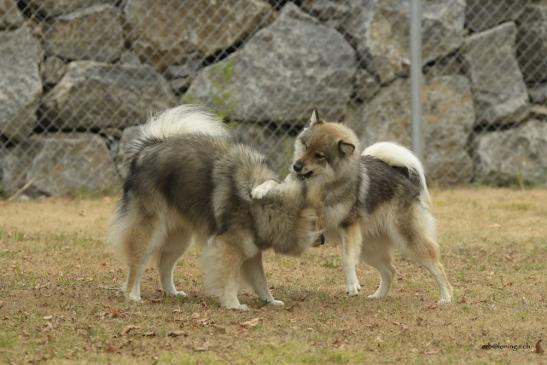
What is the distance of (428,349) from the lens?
5.27m

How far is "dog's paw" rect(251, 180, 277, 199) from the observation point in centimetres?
620

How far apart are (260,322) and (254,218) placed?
2.55ft

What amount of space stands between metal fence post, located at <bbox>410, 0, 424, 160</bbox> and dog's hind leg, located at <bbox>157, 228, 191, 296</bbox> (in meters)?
4.07

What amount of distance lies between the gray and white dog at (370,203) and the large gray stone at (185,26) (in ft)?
12.8

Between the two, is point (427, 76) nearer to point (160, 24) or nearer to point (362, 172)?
point (160, 24)

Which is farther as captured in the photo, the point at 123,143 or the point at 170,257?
Result: the point at 123,143

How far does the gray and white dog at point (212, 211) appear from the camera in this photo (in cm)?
627

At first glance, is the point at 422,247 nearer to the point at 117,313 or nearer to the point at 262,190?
the point at 262,190

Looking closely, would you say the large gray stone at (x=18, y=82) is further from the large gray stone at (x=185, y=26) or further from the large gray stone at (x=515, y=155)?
the large gray stone at (x=515, y=155)

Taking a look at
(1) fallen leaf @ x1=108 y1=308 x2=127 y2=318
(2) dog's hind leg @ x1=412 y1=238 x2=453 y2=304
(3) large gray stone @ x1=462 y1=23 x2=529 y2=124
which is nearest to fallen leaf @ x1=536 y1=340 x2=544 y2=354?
(2) dog's hind leg @ x1=412 y1=238 x2=453 y2=304

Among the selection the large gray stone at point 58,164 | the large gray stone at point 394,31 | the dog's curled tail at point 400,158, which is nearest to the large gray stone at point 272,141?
the large gray stone at point 394,31

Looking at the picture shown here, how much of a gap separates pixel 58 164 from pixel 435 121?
13.2 ft

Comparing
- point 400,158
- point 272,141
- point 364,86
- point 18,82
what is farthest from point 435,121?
point 18,82

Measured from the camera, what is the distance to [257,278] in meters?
6.53
